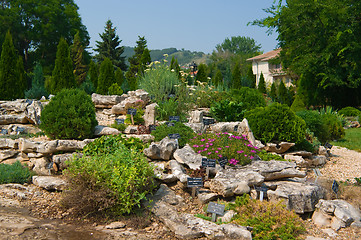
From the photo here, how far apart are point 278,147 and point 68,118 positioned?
5.05 m

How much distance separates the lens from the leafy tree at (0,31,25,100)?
513 inches

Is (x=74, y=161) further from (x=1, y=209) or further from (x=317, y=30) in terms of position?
(x=317, y=30)

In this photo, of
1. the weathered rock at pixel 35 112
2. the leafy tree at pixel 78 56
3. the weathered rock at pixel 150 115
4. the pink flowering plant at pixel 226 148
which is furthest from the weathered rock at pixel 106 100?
the leafy tree at pixel 78 56

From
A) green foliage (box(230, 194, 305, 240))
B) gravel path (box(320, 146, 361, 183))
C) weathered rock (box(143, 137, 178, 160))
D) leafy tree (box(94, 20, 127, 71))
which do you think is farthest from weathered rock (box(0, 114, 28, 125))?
leafy tree (box(94, 20, 127, 71))

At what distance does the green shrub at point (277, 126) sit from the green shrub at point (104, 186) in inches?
154

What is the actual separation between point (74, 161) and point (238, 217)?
8.40ft

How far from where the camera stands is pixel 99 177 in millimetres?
4367

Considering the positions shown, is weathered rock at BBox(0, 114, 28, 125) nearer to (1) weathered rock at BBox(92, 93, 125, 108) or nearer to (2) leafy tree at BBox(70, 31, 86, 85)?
(1) weathered rock at BBox(92, 93, 125, 108)

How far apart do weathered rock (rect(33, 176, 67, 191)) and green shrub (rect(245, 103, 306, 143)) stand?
4653 millimetres

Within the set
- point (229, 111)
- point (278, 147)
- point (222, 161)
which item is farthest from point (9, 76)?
point (278, 147)

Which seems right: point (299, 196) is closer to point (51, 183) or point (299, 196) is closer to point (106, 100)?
point (51, 183)

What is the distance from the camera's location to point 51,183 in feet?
17.7

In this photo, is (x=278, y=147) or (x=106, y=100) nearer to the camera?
(x=278, y=147)

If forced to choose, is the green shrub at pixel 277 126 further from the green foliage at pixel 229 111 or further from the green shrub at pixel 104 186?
the green shrub at pixel 104 186
